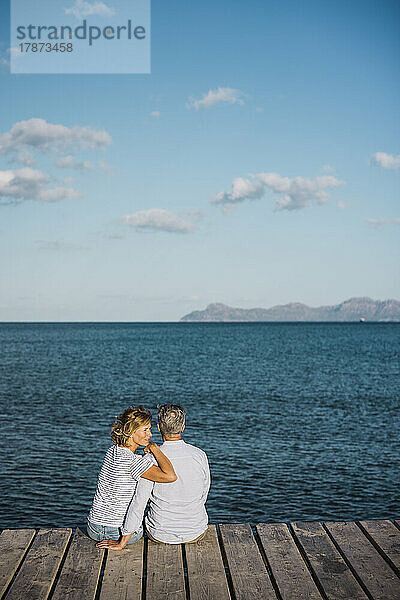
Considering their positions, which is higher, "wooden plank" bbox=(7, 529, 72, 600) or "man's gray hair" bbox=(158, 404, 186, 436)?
"man's gray hair" bbox=(158, 404, 186, 436)

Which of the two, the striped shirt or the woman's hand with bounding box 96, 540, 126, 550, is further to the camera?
the striped shirt

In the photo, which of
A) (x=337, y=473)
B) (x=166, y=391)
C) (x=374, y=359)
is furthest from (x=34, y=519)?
(x=374, y=359)

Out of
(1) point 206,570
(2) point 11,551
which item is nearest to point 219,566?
(1) point 206,570

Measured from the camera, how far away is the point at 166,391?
3859 cm

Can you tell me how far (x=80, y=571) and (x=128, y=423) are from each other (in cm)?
148

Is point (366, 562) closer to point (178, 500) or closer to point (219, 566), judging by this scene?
point (219, 566)

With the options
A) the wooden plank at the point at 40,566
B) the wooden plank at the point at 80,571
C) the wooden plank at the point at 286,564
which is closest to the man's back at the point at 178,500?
the wooden plank at the point at 80,571

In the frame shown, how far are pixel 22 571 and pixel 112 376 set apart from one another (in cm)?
4248

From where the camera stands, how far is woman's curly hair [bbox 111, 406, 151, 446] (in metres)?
6.57

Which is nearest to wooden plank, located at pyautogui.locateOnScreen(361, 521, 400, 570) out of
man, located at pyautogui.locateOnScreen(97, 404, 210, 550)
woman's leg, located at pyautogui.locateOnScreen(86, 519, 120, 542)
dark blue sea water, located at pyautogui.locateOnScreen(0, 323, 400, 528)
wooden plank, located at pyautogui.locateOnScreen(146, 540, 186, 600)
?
man, located at pyautogui.locateOnScreen(97, 404, 210, 550)

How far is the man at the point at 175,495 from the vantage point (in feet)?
21.7

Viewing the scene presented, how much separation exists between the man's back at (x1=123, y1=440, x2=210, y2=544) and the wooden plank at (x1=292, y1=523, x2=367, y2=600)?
117cm

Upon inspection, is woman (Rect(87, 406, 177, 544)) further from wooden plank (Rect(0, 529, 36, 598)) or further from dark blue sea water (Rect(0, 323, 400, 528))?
dark blue sea water (Rect(0, 323, 400, 528))

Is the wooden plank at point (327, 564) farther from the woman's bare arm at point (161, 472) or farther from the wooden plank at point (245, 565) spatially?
the woman's bare arm at point (161, 472)
